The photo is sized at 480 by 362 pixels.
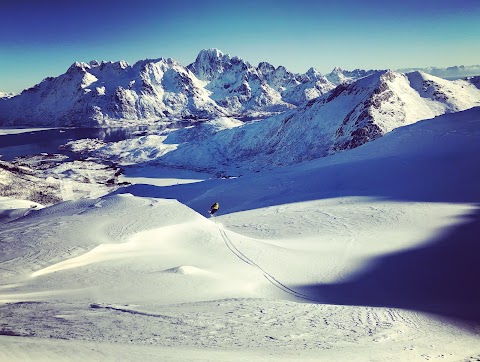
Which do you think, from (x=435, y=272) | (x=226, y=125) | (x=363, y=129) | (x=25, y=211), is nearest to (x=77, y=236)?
(x=435, y=272)

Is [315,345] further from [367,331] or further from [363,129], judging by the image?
[363,129]

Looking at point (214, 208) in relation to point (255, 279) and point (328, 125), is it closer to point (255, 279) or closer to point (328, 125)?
point (255, 279)

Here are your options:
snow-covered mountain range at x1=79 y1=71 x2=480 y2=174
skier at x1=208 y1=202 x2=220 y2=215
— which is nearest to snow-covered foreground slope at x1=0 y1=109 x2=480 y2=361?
skier at x1=208 y1=202 x2=220 y2=215

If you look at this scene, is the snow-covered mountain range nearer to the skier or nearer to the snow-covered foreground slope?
the skier

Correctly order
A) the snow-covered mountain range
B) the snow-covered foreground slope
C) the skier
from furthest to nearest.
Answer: the snow-covered mountain range < the skier < the snow-covered foreground slope

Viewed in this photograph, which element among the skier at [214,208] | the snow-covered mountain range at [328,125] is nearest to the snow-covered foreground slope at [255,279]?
the skier at [214,208]

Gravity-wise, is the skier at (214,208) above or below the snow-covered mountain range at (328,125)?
below

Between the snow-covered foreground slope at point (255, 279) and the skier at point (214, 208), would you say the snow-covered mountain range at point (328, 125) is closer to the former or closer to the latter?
the skier at point (214, 208)

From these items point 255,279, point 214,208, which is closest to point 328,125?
point 214,208

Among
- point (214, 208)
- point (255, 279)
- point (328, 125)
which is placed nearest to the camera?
point (255, 279)
